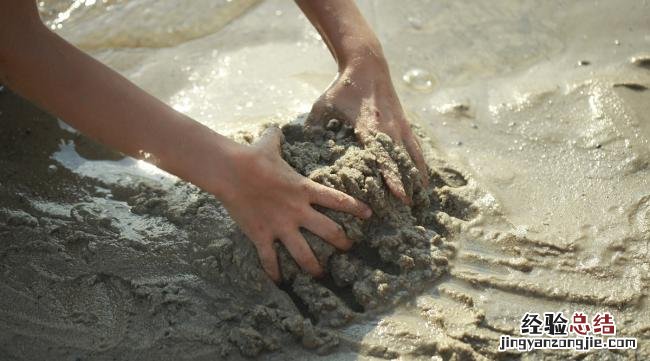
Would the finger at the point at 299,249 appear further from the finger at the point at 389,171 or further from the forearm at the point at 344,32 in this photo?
the forearm at the point at 344,32

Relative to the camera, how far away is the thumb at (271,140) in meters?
2.27

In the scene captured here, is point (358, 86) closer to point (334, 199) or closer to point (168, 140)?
point (334, 199)

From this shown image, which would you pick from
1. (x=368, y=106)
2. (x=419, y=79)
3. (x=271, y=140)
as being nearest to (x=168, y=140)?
(x=271, y=140)

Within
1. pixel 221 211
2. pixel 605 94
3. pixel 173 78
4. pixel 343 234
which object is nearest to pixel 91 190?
pixel 221 211

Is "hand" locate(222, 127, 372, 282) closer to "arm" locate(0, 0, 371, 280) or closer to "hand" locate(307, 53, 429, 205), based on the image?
"arm" locate(0, 0, 371, 280)

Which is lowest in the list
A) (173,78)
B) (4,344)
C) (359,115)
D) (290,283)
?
(4,344)

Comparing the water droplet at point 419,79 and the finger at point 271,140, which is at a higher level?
the water droplet at point 419,79

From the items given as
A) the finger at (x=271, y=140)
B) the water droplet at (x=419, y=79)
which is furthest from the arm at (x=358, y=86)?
the water droplet at (x=419, y=79)

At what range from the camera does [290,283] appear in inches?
90.2

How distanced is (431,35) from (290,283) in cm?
175

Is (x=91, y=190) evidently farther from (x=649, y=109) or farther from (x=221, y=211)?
(x=649, y=109)

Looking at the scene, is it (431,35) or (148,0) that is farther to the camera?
(148,0)

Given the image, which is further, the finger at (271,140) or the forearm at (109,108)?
the finger at (271,140)

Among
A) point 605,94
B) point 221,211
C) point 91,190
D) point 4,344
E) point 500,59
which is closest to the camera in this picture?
point 4,344
